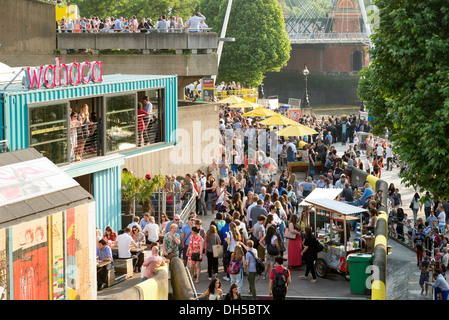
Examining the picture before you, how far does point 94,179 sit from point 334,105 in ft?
263

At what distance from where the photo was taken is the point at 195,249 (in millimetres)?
18094

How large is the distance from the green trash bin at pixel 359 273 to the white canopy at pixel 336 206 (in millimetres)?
1580

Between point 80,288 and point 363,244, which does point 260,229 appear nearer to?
point 363,244

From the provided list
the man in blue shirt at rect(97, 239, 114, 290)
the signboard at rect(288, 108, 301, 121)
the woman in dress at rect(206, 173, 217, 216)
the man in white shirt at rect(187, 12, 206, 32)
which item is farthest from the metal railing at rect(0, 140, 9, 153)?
the signboard at rect(288, 108, 301, 121)

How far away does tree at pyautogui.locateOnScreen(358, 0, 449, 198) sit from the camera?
17.0m

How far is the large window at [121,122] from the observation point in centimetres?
2184

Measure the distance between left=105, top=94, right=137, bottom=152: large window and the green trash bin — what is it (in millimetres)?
8096

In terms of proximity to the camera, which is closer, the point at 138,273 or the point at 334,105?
the point at 138,273

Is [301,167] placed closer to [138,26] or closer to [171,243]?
[138,26]

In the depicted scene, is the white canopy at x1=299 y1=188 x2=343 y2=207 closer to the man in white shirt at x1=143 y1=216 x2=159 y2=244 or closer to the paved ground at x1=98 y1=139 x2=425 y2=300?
the paved ground at x1=98 y1=139 x2=425 y2=300

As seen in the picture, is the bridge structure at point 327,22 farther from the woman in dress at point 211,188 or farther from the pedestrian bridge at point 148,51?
the woman in dress at point 211,188

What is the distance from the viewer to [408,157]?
18.0m

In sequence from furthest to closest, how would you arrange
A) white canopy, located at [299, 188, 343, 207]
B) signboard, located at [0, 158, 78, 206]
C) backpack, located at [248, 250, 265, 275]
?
white canopy, located at [299, 188, 343, 207], backpack, located at [248, 250, 265, 275], signboard, located at [0, 158, 78, 206]
